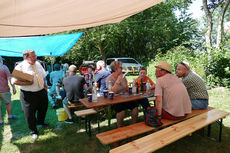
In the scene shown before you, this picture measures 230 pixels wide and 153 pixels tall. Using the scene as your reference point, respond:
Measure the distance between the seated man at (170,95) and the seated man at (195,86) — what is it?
0.62m

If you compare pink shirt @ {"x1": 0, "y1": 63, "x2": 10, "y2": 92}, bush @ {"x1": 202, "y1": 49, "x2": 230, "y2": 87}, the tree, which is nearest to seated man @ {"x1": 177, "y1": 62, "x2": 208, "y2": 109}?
pink shirt @ {"x1": 0, "y1": 63, "x2": 10, "y2": 92}

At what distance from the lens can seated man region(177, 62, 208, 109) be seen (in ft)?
9.23

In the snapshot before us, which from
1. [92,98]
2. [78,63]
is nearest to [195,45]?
[78,63]

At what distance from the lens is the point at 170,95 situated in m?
2.25

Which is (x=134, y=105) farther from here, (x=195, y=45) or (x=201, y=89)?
(x=195, y=45)

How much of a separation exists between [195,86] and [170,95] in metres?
0.93

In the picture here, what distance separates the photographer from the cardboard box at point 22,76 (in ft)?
8.24

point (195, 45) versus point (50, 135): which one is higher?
point (195, 45)

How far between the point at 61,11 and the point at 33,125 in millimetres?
2342

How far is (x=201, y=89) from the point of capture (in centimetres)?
283

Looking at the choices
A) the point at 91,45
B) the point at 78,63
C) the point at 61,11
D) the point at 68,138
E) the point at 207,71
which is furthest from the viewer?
the point at 78,63

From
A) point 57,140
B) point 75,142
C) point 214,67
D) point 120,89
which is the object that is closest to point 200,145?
point 120,89

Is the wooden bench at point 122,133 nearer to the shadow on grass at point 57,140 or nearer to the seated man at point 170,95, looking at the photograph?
the seated man at point 170,95

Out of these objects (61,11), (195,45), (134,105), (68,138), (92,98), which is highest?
(195,45)
